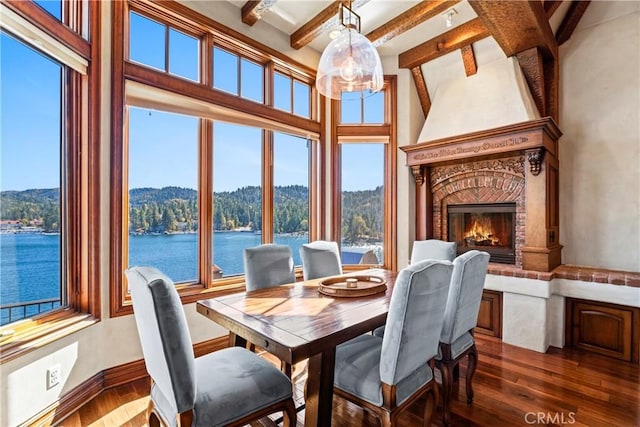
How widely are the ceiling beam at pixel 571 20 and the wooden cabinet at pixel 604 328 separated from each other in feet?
9.36

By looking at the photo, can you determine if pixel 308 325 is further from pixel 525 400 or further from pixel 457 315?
pixel 525 400

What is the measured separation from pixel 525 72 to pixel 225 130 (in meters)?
3.27

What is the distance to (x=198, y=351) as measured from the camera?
2928 mm

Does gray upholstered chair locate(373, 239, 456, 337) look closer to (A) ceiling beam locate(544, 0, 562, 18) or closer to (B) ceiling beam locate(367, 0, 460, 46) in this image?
(B) ceiling beam locate(367, 0, 460, 46)

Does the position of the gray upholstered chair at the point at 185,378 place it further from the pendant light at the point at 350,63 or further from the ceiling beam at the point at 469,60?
the ceiling beam at the point at 469,60

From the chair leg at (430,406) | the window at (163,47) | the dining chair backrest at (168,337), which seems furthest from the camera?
the window at (163,47)

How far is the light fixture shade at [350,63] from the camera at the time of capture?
2217mm

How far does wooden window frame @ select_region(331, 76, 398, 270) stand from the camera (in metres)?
4.18

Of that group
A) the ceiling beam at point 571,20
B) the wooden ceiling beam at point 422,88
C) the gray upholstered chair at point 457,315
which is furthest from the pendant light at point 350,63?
the ceiling beam at point 571,20

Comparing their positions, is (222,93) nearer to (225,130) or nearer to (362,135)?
(225,130)

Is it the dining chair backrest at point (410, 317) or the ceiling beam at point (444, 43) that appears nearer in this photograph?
the dining chair backrest at point (410, 317)

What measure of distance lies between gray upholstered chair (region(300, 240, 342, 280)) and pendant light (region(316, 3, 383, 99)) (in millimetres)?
1431

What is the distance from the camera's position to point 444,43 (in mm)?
3785

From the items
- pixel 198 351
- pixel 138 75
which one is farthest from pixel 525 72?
pixel 198 351
